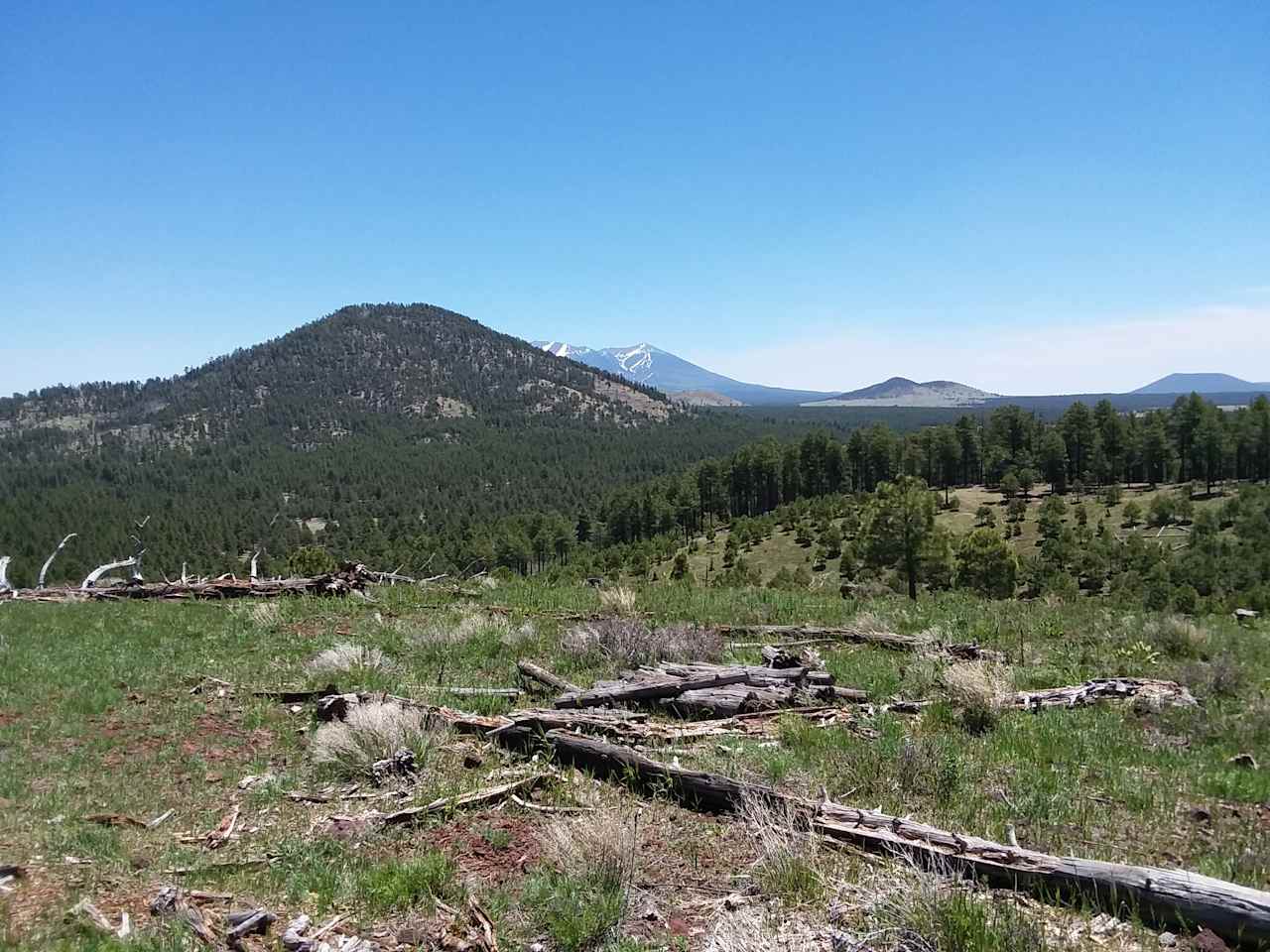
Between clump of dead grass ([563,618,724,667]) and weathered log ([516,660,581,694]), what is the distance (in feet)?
3.42

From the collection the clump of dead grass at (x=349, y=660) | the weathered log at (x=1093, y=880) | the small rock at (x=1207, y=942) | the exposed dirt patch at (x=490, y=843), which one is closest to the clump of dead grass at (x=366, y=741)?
the exposed dirt patch at (x=490, y=843)

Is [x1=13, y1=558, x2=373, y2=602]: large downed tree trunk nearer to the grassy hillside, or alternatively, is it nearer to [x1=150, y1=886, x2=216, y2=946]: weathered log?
the grassy hillside

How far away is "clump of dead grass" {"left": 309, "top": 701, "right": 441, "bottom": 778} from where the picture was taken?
21.2 feet

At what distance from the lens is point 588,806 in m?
5.61

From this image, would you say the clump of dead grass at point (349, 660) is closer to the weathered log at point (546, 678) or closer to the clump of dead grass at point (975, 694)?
the weathered log at point (546, 678)

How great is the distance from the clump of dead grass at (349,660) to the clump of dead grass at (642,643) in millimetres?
2662

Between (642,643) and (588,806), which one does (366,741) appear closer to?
(588,806)

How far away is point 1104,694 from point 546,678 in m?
6.83

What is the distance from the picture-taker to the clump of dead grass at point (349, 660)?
941 cm

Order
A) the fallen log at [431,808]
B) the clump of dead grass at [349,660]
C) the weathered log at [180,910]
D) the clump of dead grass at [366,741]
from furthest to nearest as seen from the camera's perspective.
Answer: the clump of dead grass at [349,660], the clump of dead grass at [366,741], the fallen log at [431,808], the weathered log at [180,910]

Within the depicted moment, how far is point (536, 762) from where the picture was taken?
6.50 metres

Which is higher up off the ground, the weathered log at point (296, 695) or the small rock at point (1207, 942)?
the small rock at point (1207, 942)

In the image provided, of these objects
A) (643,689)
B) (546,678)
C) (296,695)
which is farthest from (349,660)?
(643,689)

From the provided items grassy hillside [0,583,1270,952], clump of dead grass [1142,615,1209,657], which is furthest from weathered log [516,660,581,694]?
clump of dead grass [1142,615,1209,657]
